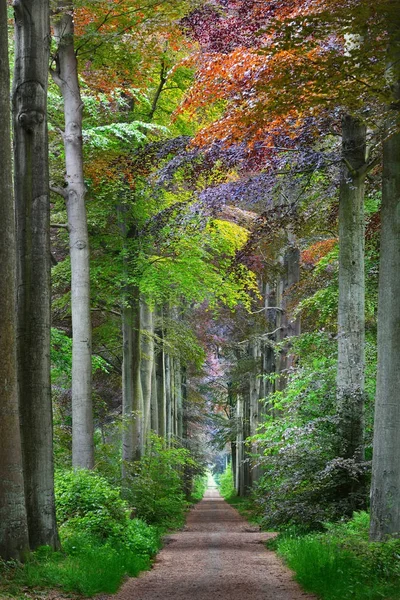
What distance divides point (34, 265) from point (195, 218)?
5.67 metres

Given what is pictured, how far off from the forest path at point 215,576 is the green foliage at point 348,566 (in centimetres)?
23

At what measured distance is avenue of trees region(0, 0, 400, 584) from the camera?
29.3 ft

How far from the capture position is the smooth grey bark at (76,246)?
44.5ft

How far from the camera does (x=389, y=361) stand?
9016 millimetres

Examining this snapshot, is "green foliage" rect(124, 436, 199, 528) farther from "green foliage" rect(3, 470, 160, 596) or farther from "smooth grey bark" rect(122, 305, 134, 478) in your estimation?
"green foliage" rect(3, 470, 160, 596)

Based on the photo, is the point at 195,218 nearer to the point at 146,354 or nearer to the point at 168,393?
the point at 146,354

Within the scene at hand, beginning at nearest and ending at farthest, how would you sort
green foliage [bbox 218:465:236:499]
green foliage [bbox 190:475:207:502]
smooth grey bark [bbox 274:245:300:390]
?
smooth grey bark [bbox 274:245:300:390] < green foliage [bbox 190:475:207:502] < green foliage [bbox 218:465:236:499]

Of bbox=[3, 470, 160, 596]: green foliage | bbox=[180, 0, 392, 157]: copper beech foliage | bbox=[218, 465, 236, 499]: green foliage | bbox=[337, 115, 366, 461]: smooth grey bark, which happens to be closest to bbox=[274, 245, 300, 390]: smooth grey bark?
bbox=[337, 115, 366, 461]: smooth grey bark

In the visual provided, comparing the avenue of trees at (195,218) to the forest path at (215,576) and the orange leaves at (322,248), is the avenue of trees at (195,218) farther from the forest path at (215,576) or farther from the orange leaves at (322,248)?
the forest path at (215,576)

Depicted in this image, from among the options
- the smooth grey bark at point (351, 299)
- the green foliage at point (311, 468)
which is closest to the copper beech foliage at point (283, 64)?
the smooth grey bark at point (351, 299)

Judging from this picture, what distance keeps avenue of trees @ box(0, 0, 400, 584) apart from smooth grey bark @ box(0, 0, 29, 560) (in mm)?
23

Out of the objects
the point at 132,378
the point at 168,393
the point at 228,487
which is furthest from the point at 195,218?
the point at 228,487

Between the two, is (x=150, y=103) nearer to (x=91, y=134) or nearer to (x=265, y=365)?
(x=91, y=134)

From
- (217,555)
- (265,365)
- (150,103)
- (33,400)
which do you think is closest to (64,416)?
(265,365)
